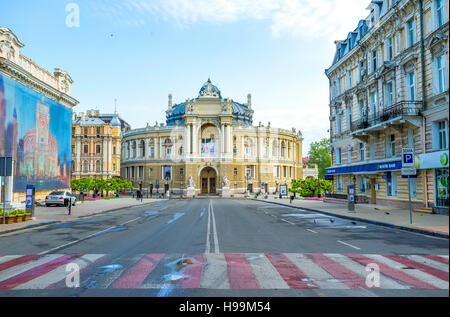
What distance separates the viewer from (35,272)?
777 centimetres

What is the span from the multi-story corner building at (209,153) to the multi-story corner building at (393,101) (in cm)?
4114

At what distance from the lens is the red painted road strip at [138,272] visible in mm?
6643

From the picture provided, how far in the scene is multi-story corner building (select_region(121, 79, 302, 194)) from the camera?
257 ft

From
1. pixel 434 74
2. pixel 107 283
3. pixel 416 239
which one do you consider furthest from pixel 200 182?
pixel 107 283

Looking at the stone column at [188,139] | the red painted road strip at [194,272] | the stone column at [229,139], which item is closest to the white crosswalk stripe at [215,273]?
the red painted road strip at [194,272]

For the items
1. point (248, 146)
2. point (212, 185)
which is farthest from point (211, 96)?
point (212, 185)

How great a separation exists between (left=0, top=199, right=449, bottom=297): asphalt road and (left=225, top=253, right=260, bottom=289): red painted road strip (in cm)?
2

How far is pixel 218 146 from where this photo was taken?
7925 cm

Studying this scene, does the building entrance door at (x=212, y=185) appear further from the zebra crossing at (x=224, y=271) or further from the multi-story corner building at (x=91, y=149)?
the zebra crossing at (x=224, y=271)

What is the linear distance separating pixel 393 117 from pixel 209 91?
6374cm

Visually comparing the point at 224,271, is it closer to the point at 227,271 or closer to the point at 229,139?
the point at 227,271

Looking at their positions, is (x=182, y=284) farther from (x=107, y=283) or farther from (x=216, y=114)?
(x=216, y=114)

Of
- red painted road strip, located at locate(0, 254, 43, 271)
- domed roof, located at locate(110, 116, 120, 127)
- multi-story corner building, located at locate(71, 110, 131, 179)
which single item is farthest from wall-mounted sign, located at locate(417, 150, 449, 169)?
domed roof, located at locate(110, 116, 120, 127)
